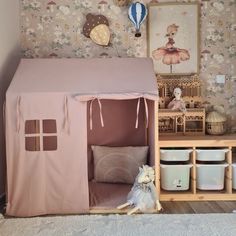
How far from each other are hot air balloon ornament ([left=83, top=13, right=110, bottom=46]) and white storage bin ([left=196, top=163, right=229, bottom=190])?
155cm

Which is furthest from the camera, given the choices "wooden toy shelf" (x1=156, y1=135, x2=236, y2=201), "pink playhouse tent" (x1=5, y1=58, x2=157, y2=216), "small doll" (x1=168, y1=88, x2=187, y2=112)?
"small doll" (x1=168, y1=88, x2=187, y2=112)

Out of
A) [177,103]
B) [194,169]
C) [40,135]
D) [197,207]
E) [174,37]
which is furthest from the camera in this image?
[174,37]

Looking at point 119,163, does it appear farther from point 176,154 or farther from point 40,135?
point 40,135

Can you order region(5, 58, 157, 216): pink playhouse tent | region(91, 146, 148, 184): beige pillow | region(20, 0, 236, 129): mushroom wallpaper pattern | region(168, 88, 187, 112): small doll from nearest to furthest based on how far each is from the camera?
region(5, 58, 157, 216): pink playhouse tent < region(91, 146, 148, 184): beige pillow < region(168, 88, 187, 112): small doll < region(20, 0, 236, 129): mushroom wallpaper pattern

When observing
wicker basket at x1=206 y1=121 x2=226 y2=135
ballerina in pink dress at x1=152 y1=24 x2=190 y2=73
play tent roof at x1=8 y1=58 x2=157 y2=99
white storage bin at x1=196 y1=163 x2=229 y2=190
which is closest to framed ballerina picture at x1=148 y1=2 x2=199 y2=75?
ballerina in pink dress at x1=152 y1=24 x2=190 y2=73

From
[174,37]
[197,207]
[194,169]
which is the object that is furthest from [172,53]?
[197,207]

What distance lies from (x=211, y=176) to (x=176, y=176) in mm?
314

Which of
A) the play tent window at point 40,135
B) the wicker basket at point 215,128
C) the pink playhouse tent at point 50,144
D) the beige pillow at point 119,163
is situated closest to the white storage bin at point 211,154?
the wicker basket at point 215,128

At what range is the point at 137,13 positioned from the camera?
141 inches

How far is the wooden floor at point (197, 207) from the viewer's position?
3.00 meters

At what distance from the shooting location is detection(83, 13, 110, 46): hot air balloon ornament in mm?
3705

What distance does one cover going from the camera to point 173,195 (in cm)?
328

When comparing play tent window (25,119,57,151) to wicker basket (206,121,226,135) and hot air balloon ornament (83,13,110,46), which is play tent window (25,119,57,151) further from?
wicker basket (206,121,226,135)

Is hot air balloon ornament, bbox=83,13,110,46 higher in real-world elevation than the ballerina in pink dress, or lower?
higher
